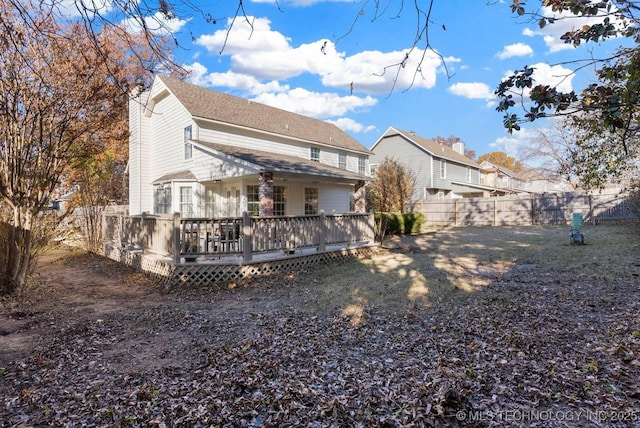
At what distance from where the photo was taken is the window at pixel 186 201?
46.4ft

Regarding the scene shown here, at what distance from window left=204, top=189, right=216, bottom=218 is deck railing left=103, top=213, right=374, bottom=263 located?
3262 mm

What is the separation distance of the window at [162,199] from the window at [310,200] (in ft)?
19.7

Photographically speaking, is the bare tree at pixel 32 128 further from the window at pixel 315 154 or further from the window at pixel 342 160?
the window at pixel 342 160

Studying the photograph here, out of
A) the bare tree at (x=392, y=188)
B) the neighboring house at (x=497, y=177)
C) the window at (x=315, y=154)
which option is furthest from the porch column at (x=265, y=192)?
the neighboring house at (x=497, y=177)

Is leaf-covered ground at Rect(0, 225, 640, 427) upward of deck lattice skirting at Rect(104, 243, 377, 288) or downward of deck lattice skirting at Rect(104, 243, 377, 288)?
downward

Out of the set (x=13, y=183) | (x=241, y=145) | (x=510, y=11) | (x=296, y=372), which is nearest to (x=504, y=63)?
(x=510, y=11)

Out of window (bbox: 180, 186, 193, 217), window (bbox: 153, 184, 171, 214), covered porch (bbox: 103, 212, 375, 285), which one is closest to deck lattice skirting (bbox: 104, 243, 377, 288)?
covered porch (bbox: 103, 212, 375, 285)

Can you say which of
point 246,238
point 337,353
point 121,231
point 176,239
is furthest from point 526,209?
point 121,231

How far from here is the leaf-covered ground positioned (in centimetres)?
280

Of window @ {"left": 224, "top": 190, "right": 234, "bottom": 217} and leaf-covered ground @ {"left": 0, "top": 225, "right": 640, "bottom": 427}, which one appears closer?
leaf-covered ground @ {"left": 0, "top": 225, "right": 640, "bottom": 427}

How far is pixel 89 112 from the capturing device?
277 inches

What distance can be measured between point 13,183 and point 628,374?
9.31 m

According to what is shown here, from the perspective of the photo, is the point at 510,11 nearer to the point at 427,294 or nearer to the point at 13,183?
the point at 427,294

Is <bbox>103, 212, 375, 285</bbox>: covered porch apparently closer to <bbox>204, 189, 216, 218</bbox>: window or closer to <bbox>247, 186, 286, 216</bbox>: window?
<bbox>204, 189, 216, 218</bbox>: window
